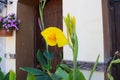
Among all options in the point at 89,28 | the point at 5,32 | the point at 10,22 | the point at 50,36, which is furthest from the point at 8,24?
the point at 50,36

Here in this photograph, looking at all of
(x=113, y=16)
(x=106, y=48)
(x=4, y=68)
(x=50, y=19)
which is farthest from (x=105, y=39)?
(x=4, y=68)

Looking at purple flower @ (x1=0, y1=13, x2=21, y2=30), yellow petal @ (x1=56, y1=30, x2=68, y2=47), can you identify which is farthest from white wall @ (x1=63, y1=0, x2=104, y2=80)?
purple flower @ (x1=0, y1=13, x2=21, y2=30)

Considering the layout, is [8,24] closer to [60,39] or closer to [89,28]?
[89,28]

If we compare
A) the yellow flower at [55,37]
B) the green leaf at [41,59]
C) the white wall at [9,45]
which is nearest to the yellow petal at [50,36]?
the yellow flower at [55,37]

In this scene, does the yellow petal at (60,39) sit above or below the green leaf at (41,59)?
above

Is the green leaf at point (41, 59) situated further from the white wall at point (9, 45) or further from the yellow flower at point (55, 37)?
the white wall at point (9, 45)

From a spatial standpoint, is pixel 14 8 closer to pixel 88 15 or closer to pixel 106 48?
pixel 88 15

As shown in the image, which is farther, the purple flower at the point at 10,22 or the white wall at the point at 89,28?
the purple flower at the point at 10,22

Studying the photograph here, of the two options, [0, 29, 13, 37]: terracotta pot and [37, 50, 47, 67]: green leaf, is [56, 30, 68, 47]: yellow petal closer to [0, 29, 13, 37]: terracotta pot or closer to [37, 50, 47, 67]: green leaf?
[37, 50, 47, 67]: green leaf
